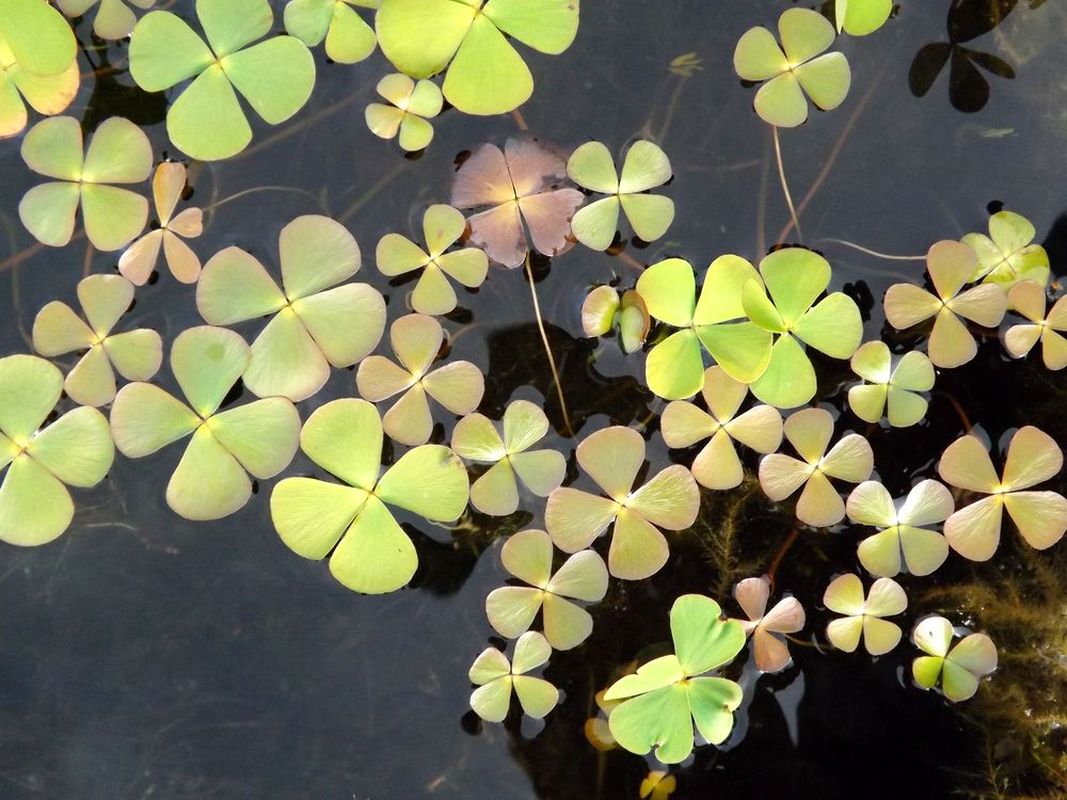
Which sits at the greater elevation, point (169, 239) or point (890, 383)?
point (890, 383)

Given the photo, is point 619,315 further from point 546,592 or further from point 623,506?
point 546,592

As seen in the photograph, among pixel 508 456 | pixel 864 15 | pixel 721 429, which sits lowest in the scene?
pixel 508 456

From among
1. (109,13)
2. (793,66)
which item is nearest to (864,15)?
(793,66)

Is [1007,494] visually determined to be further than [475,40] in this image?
Yes

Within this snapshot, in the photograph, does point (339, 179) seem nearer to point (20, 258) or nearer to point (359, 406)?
point (359, 406)

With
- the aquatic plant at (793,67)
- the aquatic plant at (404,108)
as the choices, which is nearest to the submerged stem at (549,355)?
the aquatic plant at (404,108)

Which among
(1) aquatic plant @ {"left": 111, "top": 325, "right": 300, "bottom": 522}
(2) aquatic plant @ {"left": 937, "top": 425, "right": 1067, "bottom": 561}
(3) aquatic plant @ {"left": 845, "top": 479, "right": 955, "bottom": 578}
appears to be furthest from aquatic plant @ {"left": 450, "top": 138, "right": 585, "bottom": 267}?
(2) aquatic plant @ {"left": 937, "top": 425, "right": 1067, "bottom": 561}
